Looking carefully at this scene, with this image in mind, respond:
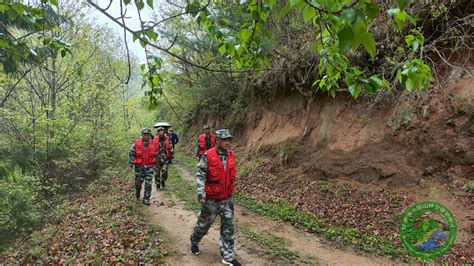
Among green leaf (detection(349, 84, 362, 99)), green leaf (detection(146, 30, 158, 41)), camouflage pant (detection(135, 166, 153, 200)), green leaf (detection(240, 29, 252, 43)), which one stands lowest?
camouflage pant (detection(135, 166, 153, 200))

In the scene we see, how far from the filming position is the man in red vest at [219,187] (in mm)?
5770

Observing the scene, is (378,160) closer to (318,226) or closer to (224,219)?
(318,226)

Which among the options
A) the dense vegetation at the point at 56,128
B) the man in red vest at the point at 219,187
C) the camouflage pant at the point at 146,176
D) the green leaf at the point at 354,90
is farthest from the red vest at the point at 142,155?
the green leaf at the point at 354,90

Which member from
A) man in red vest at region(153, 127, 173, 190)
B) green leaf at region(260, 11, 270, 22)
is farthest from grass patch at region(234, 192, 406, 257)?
green leaf at region(260, 11, 270, 22)

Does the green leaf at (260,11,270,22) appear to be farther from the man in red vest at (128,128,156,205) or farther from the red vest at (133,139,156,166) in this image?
the red vest at (133,139,156,166)

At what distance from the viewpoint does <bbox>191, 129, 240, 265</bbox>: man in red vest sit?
18.9ft

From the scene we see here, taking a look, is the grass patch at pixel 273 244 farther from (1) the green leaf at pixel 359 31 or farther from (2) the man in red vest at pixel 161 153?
(1) the green leaf at pixel 359 31

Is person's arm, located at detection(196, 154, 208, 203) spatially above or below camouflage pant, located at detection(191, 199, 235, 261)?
above

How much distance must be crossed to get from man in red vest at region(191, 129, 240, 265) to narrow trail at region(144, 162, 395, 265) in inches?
22.8

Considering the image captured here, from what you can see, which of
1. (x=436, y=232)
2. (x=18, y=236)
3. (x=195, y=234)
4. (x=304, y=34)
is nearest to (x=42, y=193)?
(x=18, y=236)

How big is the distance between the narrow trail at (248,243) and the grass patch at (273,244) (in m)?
0.10

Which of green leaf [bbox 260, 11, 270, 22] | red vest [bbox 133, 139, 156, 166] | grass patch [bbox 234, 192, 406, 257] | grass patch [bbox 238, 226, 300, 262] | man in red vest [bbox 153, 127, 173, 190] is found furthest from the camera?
man in red vest [bbox 153, 127, 173, 190]

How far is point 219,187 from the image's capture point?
580 centimetres

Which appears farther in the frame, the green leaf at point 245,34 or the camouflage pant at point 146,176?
the camouflage pant at point 146,176
